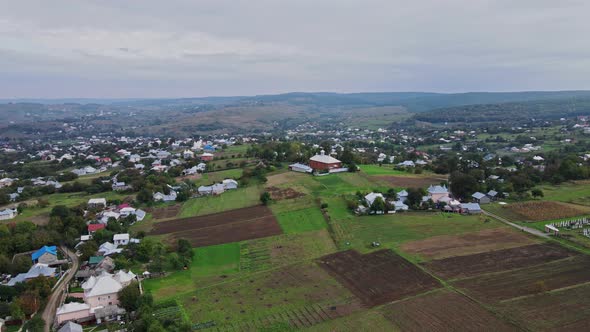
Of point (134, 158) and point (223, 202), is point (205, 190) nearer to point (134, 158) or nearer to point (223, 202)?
point (223, 202)

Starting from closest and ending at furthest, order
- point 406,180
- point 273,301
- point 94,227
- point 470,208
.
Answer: point 273,301 < point 94,227 < point 470,208 < point 406,180

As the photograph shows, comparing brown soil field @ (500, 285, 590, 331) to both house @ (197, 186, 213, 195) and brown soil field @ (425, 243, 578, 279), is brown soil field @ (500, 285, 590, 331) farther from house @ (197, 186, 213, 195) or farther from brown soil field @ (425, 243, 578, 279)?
house @ (197, 186, 213, 195)

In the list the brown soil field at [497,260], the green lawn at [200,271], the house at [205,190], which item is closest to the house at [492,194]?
the brown soil field at [497,260]

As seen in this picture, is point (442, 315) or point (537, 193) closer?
point (442, 315)

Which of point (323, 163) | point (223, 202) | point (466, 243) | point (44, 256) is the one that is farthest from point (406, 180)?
point (44, 256)

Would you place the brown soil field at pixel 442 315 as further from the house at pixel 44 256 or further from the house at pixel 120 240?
the house at pixel 44 256

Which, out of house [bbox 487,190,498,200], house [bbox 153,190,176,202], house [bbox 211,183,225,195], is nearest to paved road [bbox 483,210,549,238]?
house [bbox 487,190,498,200]

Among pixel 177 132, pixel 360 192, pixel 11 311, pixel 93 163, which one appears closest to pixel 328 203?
pixel 360 192
